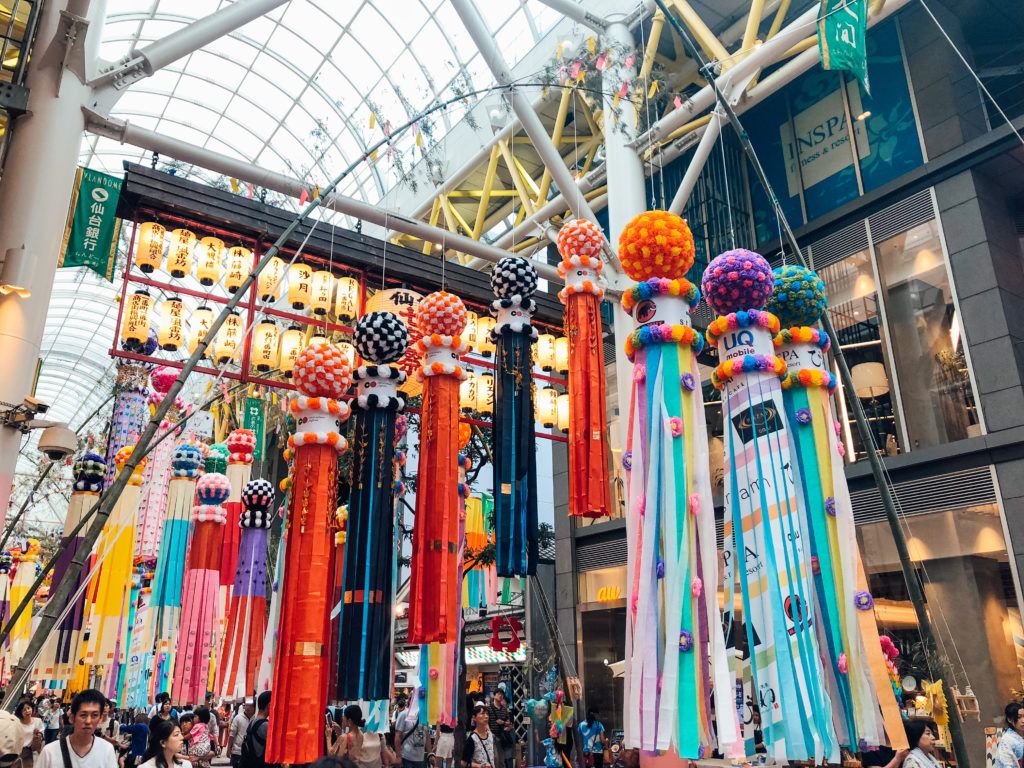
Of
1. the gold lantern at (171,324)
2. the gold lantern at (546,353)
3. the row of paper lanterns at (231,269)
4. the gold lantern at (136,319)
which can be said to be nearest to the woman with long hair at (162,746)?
the row of paper lanterns at (231,269)

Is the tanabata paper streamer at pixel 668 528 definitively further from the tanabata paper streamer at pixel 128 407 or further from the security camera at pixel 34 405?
the tanabata paper streamer at pixel 128 407

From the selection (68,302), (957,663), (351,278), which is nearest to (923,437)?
(957,663)

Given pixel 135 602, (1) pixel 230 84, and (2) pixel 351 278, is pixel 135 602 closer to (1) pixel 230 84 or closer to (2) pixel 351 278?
(2) pixel 351 278

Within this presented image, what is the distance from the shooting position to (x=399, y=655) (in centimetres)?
1673

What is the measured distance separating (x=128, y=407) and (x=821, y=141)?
9288mm

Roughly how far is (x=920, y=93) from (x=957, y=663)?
19.7 ft

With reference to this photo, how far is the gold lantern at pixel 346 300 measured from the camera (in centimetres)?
834

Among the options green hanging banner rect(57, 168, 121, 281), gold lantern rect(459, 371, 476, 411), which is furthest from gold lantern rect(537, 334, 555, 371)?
green hanging banner rect(57, 168, 121, 281)

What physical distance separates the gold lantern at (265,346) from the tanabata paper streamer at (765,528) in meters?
5.58

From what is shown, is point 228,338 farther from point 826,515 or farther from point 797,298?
point 826,515

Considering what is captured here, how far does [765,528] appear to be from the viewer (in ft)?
11.3

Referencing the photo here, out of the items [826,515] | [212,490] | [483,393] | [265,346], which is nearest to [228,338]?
[265,346]

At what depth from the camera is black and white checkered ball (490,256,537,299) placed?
523 cm

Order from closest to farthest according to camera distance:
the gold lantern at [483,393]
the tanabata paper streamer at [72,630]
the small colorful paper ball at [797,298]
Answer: the small colorful paper ball at [797,298]
the tanabata paper streamer at [72,630]
the gold lantern at [483,393]
